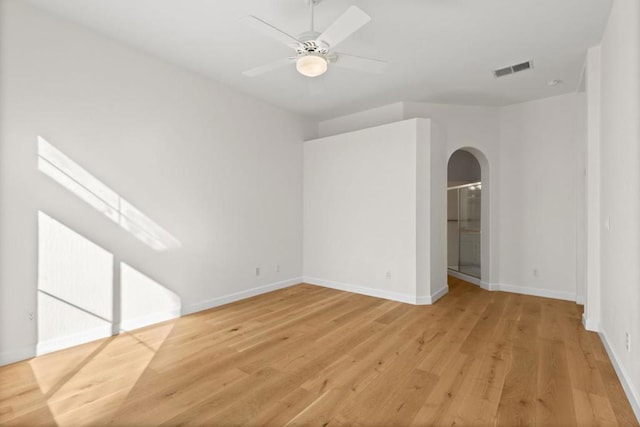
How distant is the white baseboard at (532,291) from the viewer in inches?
178

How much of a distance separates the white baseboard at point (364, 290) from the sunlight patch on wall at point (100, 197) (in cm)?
246

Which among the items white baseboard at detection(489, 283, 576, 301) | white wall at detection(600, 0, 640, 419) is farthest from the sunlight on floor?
white baseboard at detection(489, 283, 576, 301)

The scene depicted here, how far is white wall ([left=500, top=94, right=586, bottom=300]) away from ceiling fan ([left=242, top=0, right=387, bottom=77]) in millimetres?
3292

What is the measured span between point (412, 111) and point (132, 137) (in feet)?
12.6

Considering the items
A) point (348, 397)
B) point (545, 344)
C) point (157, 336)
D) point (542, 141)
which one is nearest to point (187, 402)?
point (348, 397)

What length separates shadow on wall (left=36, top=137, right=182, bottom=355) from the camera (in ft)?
9.21

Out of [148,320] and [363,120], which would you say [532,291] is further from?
[148,320]

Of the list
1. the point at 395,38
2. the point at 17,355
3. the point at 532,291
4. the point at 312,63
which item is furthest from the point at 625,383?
the point at 17,355

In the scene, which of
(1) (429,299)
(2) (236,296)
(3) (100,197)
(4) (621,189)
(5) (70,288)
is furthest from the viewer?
(2) (236,296)

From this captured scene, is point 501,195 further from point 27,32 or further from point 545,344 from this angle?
point 27,32

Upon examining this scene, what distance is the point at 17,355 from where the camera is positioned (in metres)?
2.64

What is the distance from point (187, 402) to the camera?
210cm

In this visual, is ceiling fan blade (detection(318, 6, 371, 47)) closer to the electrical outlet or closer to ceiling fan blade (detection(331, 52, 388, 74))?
ceiling fan blade (detection(331, 52, 388, 74))

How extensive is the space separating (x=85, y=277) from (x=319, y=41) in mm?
3015
